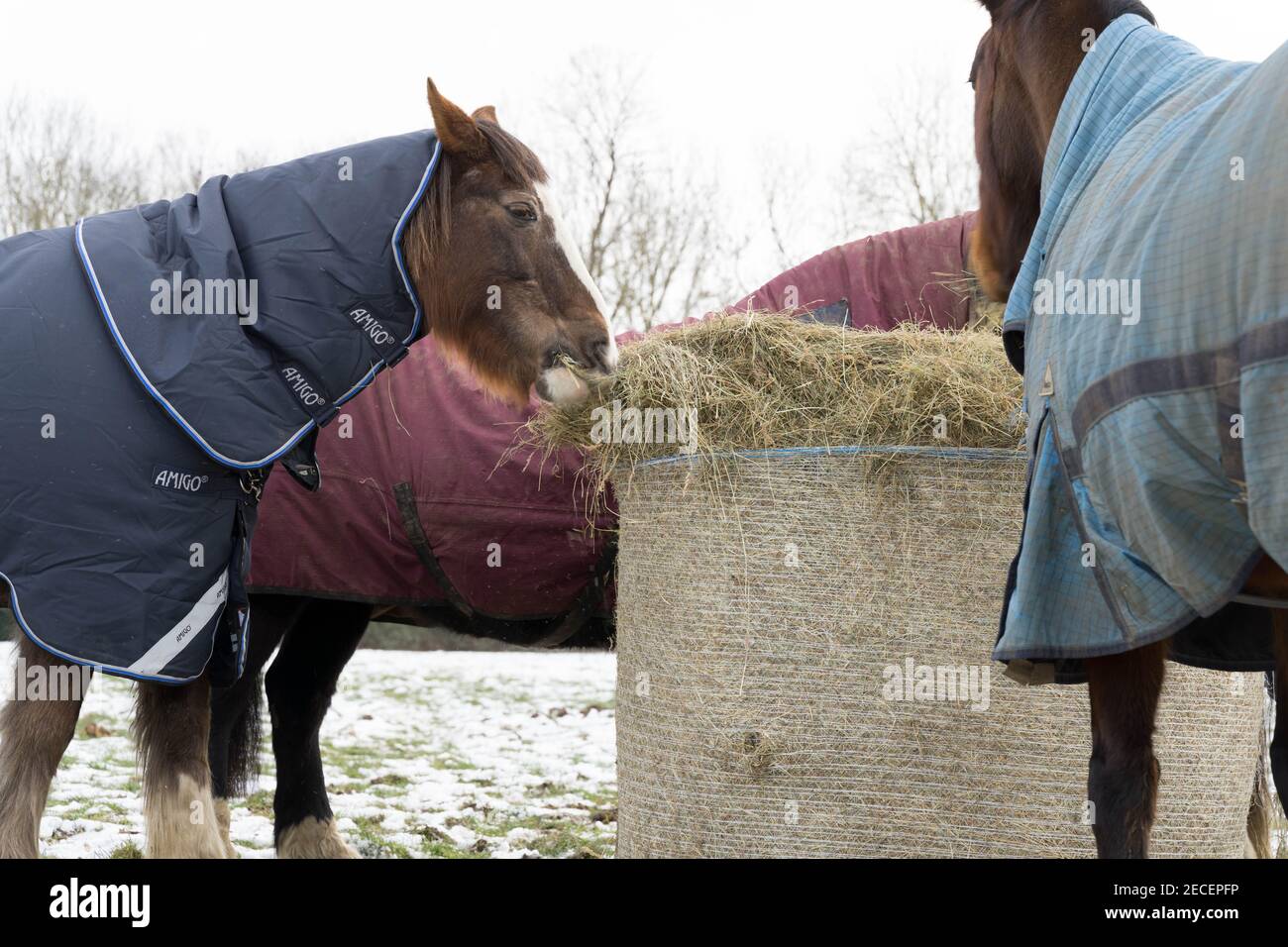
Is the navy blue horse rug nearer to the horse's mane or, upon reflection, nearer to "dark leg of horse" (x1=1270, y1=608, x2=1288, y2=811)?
the horse's mane

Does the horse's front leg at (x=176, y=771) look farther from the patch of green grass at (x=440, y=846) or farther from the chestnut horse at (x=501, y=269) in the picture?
the patch of green grass at (x=440, y=846)

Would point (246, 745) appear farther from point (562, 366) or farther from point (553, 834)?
point (562, 366)

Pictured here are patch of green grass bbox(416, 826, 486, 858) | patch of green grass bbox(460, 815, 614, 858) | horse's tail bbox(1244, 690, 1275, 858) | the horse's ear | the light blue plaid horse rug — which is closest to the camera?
the light blue plaid horse rug

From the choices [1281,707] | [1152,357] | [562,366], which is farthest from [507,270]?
[1281,707]

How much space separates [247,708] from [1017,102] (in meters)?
3.44

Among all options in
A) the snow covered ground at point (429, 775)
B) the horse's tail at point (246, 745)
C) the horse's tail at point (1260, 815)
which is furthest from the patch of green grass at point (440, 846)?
the horse's tail at point (1260, 815)

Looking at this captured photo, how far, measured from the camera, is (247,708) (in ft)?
14.6

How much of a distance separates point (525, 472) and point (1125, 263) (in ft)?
9.45

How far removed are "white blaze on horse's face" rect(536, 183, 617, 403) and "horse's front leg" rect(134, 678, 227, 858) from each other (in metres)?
1.20

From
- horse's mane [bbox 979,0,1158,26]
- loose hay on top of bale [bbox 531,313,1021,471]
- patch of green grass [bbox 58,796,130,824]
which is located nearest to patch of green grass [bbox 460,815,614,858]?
patch of green grass [bbox 58,796,130,824]

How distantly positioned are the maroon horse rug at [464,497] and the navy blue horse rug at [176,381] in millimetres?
1414

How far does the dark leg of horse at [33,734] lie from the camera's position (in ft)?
8.42

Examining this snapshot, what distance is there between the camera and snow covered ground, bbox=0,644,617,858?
4426 millimetres

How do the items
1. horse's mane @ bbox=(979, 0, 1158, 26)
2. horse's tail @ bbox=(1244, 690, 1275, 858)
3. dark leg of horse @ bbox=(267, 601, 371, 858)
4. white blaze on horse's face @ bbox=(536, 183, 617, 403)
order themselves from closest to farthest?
horse's mane @ bbox=(979, 0, 1158, 26) < white blaze on horse's face @ bbox=(536, 183, 617, 403) < horse's tail @ bbox=(1244, 690, 1275, 858) < dark leg of horse @ bbox=(267, 601, 371, 858)
